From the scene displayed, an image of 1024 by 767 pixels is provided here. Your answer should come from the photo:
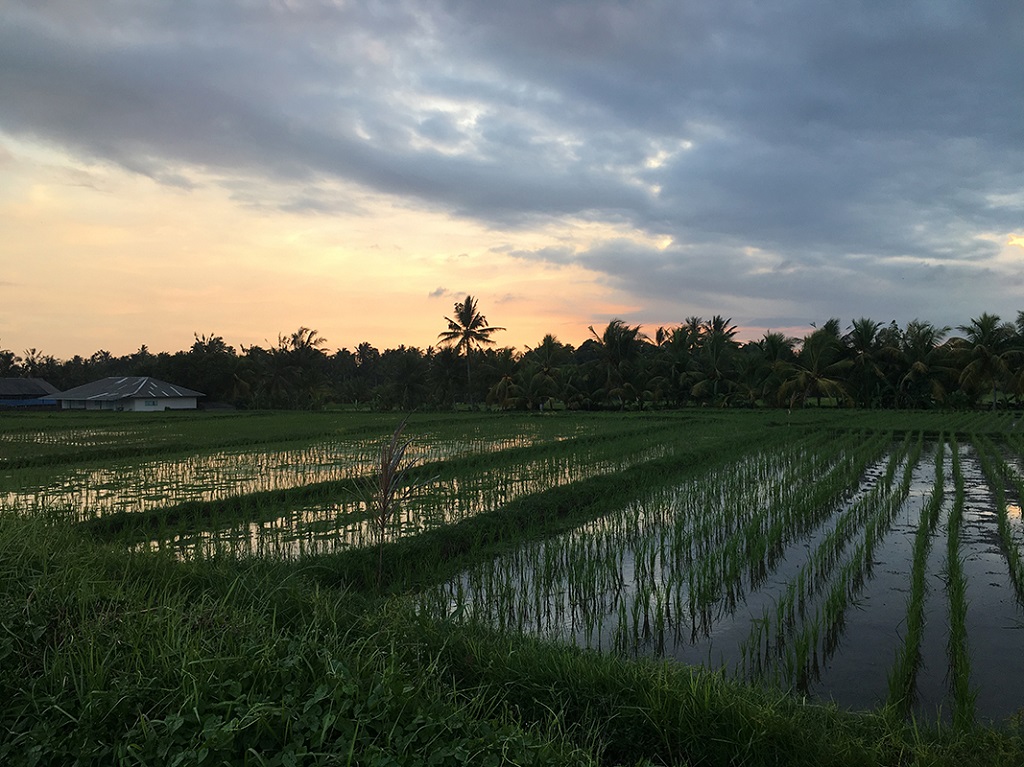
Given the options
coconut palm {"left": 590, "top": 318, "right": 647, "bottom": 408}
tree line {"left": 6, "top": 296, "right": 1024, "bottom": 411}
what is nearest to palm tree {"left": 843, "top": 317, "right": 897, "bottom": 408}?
tree line {"left": 6, "top": 296, "right": 1024, "bottom": 411}

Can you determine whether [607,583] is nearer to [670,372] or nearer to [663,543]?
[663,543]

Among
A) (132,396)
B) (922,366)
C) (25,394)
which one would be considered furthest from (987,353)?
(25,394)

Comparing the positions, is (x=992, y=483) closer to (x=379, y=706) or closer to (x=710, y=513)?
(x=710, y=513)

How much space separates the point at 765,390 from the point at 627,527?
25.2 meters

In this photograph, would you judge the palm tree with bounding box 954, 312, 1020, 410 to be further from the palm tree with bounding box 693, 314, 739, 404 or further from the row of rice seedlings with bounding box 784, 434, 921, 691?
the row of rice seedlings with bounding box 784, 434, 921, 691

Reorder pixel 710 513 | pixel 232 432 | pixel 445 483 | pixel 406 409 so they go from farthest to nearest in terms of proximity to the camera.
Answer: pixel 406 409 → pixel 232 432 → pixel 445 483 → pixel 710 513

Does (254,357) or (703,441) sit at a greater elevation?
(254,357)

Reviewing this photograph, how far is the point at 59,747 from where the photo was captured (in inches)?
79.1

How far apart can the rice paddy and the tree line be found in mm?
17029

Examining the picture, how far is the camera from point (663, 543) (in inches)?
241

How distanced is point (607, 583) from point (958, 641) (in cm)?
241

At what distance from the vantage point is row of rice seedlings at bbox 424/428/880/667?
4.23 m

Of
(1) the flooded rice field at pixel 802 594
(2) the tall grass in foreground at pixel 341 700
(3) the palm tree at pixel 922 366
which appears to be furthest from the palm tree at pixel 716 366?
(2) the tall grass in foreground at pixel 341 700

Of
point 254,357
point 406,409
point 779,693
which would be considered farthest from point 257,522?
point 254,357
